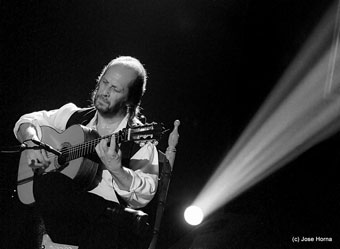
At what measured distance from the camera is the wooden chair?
6.72ft

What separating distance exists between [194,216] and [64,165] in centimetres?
77

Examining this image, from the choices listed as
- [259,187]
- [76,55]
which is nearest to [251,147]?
[259,187]

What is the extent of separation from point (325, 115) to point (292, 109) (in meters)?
0.22

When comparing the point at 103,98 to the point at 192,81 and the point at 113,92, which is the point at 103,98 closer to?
the point at 113,92

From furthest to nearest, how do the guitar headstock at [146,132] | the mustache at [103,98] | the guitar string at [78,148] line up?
1. the mustache at [103,98]
2. the guitar string at [78,148]
3. the guitar headstock at [146,132]

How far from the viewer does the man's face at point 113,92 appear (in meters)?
2.27

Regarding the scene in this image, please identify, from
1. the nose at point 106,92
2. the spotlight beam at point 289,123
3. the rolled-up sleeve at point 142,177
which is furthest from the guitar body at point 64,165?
the spotlight beam at point 289,123

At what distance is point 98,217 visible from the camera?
199cm

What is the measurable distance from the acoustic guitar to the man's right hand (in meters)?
0.02

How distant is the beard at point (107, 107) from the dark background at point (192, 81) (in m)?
0.18

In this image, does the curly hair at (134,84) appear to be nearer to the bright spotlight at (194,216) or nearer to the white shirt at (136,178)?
the white shirt at (136,178)

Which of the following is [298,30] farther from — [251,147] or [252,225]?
[252,225]

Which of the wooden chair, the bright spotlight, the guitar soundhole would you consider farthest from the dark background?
the guitar soundhole

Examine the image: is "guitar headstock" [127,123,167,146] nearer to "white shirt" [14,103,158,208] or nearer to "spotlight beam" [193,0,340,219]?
"white shirt" [14,103,158,208]
